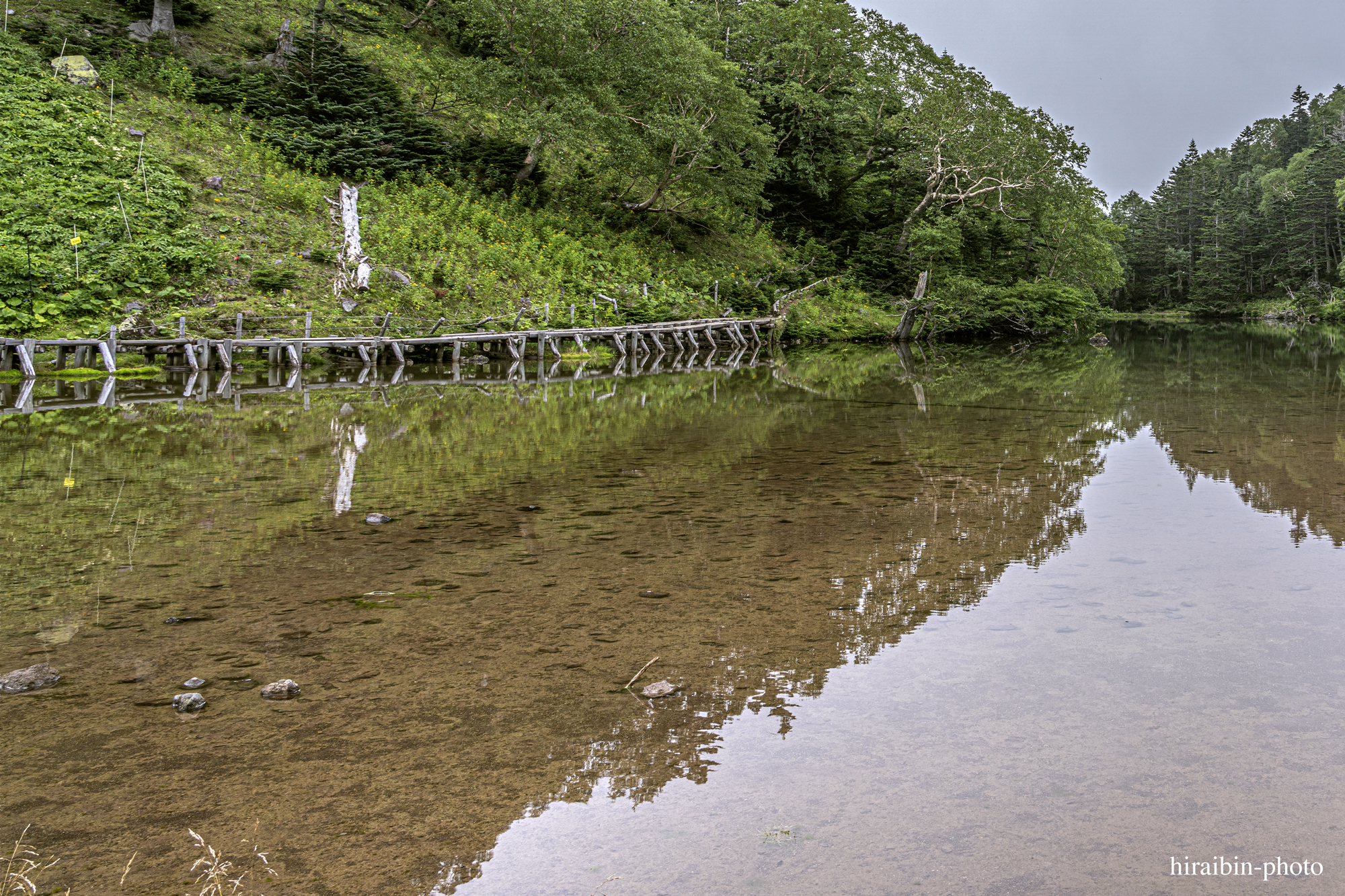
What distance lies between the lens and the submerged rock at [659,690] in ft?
14.2

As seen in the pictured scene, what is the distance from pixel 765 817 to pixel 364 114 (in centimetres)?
3560

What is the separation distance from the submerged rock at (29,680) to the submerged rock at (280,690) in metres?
1.07

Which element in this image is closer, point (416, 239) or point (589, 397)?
point (589, 397)

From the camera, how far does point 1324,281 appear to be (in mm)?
72938

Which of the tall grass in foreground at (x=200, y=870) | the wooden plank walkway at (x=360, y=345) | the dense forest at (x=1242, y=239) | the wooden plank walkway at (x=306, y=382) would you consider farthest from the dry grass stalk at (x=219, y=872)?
the dense forest at (x=1242, y=239)

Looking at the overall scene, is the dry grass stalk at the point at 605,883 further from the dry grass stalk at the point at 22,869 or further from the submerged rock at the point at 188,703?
the submerged rock at the point at 188,703

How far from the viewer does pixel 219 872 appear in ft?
9.59

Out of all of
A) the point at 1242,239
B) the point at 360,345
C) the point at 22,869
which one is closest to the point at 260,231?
the point at 360,345

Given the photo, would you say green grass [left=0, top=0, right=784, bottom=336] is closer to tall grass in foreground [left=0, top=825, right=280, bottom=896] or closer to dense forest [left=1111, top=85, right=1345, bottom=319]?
tall grass in foreground [left=0, top=825, right=280, bottom=896]

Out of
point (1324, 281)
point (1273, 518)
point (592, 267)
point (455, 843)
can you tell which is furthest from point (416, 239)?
point (1324, 281)

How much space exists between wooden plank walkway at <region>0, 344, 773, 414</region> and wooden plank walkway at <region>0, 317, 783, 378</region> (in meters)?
0.54

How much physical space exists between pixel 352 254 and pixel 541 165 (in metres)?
13.6

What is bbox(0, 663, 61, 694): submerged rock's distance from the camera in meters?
4.29

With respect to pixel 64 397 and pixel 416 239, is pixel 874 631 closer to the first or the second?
pixel 64 397
